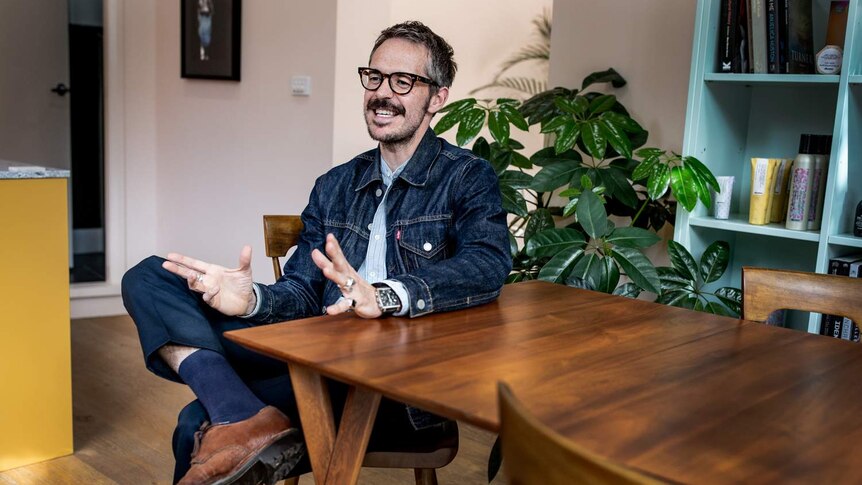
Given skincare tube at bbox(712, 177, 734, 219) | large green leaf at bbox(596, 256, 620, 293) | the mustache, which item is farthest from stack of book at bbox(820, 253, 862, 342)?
the mustache

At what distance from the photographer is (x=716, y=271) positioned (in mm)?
2588

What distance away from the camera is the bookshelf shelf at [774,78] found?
238 cm

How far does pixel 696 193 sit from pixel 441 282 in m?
1.26

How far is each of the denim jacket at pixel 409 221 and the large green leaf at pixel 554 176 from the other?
85 cm

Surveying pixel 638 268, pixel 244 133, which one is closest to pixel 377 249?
pixel 638 268

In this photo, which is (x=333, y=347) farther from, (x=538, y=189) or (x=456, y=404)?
(x=538, y=189)

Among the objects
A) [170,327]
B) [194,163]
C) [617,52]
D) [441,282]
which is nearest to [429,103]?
[441,282]

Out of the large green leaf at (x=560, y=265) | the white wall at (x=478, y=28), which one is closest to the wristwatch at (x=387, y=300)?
the large green leaf at (x=560, y=265)

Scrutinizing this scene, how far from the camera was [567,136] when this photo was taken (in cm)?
273

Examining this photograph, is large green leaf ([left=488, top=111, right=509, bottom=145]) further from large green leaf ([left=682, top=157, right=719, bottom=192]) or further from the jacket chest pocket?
the jacket chest pocket

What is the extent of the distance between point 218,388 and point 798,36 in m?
1.92

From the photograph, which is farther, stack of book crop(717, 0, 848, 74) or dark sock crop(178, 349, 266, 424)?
stack of book crop(717, 0, 848, 74)

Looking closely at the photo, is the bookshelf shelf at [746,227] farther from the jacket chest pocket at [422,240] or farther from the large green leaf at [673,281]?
the jacket chest pocket at [422,240]

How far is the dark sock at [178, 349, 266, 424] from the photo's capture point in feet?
4.93
